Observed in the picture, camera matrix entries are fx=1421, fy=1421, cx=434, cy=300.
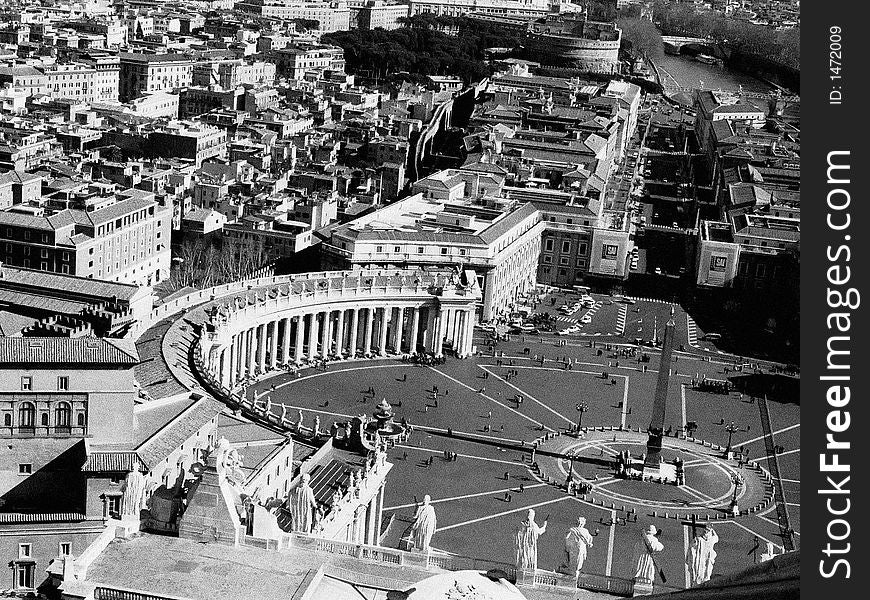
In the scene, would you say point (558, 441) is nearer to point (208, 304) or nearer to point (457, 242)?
point (208, 304)

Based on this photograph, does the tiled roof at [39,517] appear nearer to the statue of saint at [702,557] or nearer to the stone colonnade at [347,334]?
the statue of saint at [702,557]

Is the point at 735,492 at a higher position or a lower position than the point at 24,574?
lower

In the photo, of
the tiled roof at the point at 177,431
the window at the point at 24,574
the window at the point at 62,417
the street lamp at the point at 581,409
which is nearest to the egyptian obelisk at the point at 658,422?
the street lamp at the point at 581,409

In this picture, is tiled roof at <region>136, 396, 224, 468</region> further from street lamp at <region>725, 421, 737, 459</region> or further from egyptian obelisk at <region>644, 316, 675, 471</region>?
street lamp at <region>725, 421, 737, 459</region>

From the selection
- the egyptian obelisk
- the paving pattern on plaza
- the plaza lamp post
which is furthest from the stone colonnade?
the plaza lamp post

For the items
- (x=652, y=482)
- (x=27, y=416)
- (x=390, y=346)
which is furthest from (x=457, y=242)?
(x=27, y=416)
